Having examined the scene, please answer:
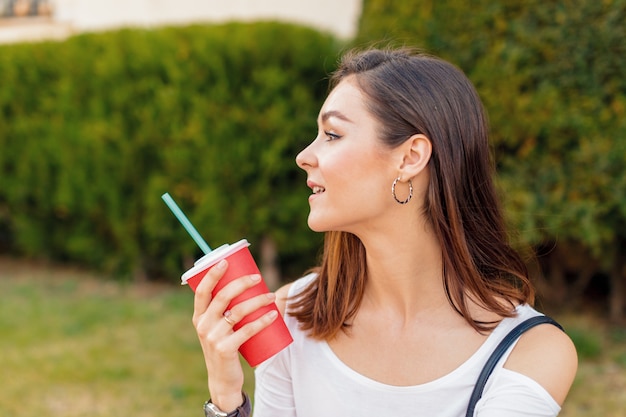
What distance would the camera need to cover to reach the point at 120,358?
4875 millimetres

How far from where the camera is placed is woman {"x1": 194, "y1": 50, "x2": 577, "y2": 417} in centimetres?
176

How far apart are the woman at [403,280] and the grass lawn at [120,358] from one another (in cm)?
225

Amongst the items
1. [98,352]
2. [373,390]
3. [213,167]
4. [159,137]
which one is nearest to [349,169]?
[373,390]

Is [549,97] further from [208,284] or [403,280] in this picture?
[208,284]

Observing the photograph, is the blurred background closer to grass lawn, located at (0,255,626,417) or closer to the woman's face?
grass lawn, located at (0,255,626,417)

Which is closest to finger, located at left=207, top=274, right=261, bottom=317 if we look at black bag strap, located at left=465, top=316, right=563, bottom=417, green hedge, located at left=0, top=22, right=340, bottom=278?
black bag strap, located at left=465, top=316, right=563, bottom=417

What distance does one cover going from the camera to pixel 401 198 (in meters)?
1.89

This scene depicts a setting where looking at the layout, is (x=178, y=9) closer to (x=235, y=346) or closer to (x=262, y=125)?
(x=262, y=125)

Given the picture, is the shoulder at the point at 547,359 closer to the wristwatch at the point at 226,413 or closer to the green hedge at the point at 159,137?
the wristwatch at the point at 226,413

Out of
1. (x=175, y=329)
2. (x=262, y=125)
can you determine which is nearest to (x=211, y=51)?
(x=262, y=125)

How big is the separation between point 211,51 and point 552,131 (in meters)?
2.76

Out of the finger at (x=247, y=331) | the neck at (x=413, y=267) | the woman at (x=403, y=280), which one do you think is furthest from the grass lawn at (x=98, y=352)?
the finger at (x=247, y=331)

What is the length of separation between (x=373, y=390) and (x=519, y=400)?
390 mm

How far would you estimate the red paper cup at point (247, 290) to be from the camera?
1649 millimetres
